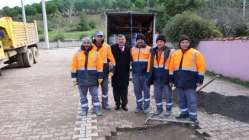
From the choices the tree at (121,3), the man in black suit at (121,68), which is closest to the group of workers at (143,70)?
the man in black suit at (121,68)

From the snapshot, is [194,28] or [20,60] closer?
[194,28]

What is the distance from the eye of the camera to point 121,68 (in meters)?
5.92

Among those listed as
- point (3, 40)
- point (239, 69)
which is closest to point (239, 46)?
point (239, 69)

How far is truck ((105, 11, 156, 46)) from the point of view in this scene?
11.4 meters

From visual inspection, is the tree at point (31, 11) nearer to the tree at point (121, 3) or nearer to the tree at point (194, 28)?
the tree at point (121, 3)

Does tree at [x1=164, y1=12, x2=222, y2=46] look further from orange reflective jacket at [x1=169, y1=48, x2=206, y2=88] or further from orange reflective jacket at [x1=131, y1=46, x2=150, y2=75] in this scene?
orange reflective jacket at [x1=169, y1=48, x2=206, y2=88]

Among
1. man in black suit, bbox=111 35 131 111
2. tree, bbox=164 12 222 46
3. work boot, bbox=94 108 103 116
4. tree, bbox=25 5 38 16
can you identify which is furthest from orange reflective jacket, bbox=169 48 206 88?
tree, bbox=25 5 38 16

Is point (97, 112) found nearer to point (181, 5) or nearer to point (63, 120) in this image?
point (63, 120)

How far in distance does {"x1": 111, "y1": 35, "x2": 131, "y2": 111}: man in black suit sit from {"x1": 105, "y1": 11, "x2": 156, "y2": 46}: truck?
5470 millimetres

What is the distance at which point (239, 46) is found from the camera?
31.1 ft

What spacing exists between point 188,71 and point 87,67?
196 centimetres

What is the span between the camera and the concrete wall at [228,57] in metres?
9.20

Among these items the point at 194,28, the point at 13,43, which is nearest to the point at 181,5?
the point at 194,28

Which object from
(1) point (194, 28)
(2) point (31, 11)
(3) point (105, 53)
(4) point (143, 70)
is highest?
(2) point (31, 11)
